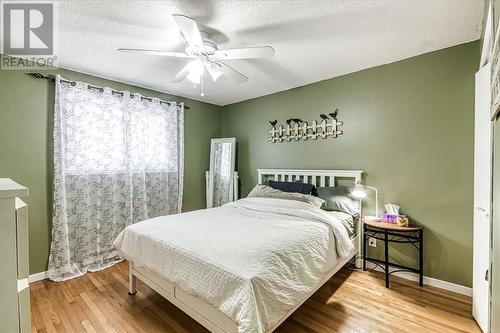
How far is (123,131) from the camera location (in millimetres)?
3279

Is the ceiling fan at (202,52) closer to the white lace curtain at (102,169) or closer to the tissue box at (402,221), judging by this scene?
the white lace curtain at (102,169)

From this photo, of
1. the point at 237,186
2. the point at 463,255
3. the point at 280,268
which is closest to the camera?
the point at 280,268

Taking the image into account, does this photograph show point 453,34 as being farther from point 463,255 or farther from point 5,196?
point 5,196

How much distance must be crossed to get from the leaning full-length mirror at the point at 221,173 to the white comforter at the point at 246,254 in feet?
5.14

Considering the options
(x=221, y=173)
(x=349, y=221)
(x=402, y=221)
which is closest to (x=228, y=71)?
(x=349, y=221)

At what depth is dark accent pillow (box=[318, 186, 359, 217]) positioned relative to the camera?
2.89 metres

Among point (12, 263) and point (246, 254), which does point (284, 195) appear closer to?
point (246, 254)

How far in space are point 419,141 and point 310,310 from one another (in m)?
2.09

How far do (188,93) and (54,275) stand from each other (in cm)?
299

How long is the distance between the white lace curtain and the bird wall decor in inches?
65.1

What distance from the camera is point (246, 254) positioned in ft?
5.23

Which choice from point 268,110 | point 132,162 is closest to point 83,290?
point 132,162

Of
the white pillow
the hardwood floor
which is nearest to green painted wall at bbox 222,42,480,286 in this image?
the hardwood floor

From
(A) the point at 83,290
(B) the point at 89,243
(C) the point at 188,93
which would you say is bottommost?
(A) the point at 83,290
